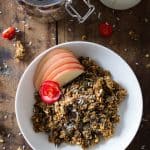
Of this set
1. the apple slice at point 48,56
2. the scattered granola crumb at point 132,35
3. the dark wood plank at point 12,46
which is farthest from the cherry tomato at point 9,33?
the scattered granola crumb at point 132,35

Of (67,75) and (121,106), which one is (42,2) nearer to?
(67,75)

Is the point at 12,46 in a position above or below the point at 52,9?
below

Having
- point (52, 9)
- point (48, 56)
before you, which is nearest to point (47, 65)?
point (48, 56)

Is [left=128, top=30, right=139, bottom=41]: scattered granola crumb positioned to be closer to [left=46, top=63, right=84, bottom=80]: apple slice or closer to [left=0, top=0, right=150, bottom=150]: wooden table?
[left=0, top=0, right=150, bottom=150]: wooden table

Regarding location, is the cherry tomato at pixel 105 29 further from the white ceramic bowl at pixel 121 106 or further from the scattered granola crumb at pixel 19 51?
the scattered granola crumb at pixel 19 51

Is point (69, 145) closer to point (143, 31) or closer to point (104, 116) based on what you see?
point (104, 116)

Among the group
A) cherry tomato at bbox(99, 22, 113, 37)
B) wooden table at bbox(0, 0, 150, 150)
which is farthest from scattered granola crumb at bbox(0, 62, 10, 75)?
cherry tomato at bbox(99, 22, 113, 37)

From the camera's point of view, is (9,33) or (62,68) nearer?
(62,68)

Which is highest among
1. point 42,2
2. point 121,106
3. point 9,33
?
Answer: point 42,2
